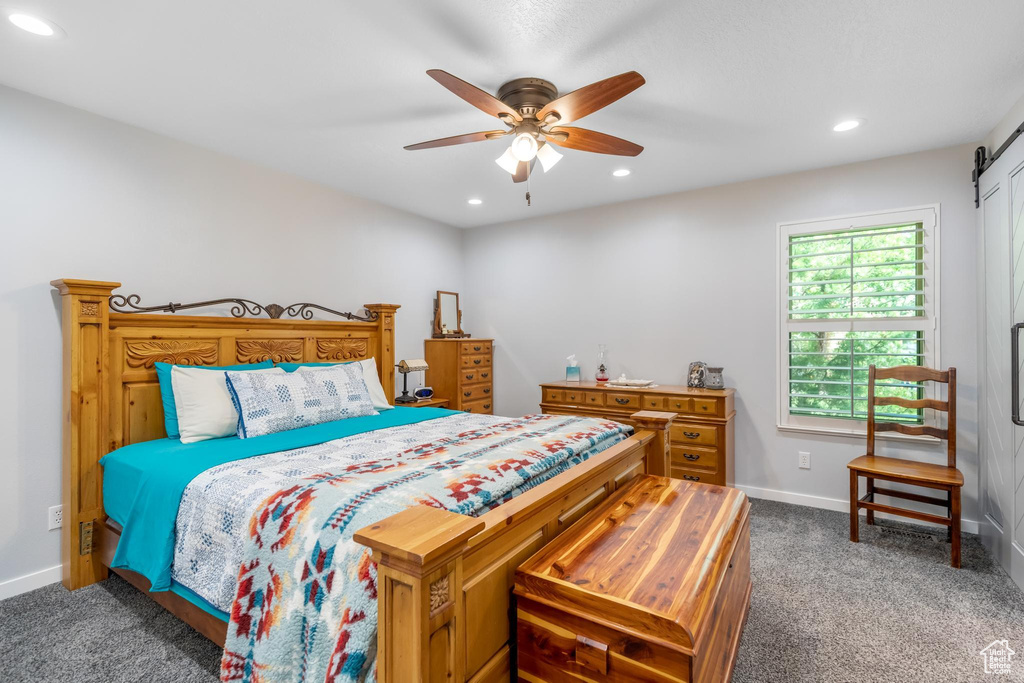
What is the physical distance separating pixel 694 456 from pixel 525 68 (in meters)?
2.93

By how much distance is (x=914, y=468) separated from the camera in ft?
9.46

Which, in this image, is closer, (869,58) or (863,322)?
(869,58)

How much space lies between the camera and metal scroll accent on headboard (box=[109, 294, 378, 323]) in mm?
2754

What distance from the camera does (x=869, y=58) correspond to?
2.14 metres

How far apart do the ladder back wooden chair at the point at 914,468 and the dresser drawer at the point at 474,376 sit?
10.5 feet

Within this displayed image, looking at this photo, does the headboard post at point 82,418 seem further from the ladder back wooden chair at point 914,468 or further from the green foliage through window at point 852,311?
the green foliage through window at point 852,311

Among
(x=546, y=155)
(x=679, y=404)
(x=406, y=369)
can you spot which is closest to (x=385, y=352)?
(x=406, y=369)

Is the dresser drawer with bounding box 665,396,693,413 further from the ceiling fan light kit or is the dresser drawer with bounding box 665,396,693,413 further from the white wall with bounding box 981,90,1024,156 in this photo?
the white wall with bounding box 981,90,1024,156

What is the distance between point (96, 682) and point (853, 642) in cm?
305

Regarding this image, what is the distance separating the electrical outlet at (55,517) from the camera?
249 centimetres

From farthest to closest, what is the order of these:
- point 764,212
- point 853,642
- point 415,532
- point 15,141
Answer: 1. point 764,212
2. point 15,141
3. point 853,642
4. point 415,532

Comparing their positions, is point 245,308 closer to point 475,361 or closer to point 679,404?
point 475,361

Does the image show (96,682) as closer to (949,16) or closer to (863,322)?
(949,16)

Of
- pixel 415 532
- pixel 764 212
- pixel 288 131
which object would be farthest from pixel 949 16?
pixel 288 131
